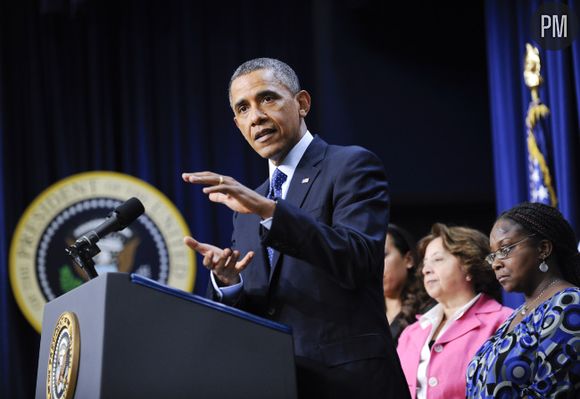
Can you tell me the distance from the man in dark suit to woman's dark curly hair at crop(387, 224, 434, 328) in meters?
1.85

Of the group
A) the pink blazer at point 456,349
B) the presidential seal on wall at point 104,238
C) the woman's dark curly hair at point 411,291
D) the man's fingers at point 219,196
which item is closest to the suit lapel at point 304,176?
the man's fingers at point 219,196

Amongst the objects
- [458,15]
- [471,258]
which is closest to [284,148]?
[471,258]

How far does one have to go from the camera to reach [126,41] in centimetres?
607

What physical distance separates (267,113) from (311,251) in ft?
1.76

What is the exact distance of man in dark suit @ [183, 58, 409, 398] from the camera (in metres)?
1.96

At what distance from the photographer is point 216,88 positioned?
611 cm

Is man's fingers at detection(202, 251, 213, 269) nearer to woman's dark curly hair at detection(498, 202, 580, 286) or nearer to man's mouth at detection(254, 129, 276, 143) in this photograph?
man's mouth at detection(254, 129, 276, 143)

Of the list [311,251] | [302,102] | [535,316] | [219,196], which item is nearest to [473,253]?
[535,316]

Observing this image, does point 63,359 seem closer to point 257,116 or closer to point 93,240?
point 93,240

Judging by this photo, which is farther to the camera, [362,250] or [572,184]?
[572,184]

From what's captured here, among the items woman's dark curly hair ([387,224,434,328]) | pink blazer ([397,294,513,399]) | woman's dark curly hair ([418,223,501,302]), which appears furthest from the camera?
woman's dark curly hair ([387,224,434,328])

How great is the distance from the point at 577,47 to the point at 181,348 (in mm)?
3010

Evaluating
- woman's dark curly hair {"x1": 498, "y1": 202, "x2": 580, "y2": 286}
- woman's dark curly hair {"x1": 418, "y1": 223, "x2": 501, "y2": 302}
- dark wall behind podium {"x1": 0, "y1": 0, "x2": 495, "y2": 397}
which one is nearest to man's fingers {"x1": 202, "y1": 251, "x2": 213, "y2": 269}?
woman's dark curly hair {"x1": 498, "y1": 202, "x2": 580, "y2": 286}

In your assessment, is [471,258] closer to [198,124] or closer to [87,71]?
[198,124]
